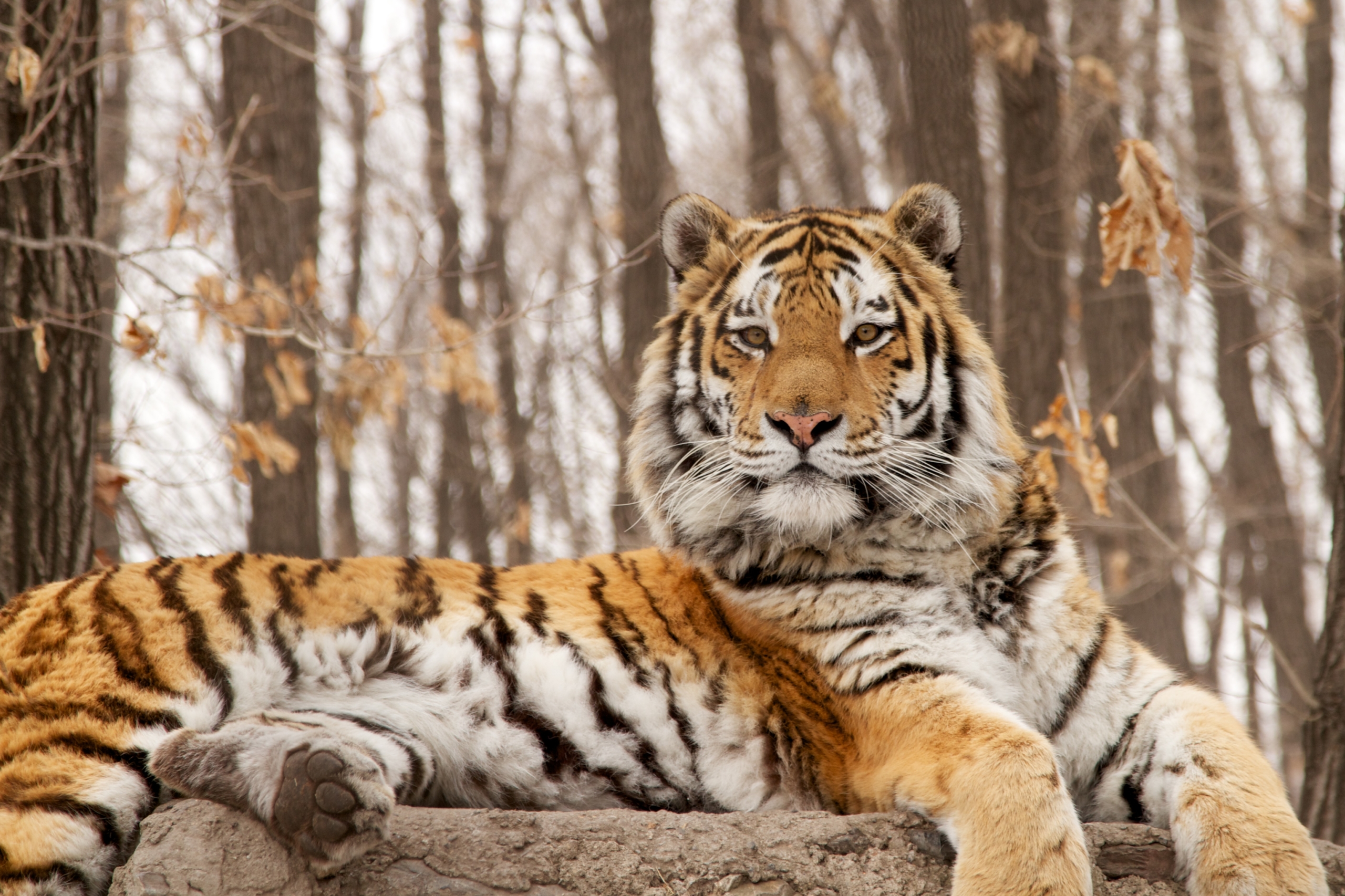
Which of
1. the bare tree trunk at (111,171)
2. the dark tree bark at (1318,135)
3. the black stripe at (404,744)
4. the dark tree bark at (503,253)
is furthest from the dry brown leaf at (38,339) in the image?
the dark tree bark at (503,253)

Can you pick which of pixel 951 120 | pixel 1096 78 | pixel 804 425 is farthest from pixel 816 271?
pixel 1096 78

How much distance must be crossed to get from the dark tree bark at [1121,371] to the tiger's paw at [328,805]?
7.37 meters

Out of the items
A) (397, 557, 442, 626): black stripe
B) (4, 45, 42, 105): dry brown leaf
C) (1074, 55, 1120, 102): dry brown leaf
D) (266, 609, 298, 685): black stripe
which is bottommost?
(266, 609, 298, 685): black stripe

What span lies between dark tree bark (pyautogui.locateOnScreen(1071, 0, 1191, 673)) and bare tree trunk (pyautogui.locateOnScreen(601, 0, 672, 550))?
3145 mm

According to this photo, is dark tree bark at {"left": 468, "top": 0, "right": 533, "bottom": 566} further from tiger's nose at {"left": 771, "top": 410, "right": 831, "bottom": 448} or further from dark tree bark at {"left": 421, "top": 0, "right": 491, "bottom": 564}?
tiger's nose at {"left": 771, "top": 410, "right": 831, "bottom": 448}

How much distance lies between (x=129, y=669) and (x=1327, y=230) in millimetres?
11233

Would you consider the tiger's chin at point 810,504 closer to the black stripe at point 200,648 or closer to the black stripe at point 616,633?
the black stripe at point 616,633

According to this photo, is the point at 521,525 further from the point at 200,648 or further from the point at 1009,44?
the point at 200,648

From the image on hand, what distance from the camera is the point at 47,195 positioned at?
445 centimetres

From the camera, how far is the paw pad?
2627 millimetres

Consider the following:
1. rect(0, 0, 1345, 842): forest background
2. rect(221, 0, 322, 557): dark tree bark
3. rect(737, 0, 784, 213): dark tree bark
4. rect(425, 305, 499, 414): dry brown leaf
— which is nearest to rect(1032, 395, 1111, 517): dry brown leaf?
rect(0, 0, 1345, 842): forest background

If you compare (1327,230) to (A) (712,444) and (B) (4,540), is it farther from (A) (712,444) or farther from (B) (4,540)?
(B) (4,540)

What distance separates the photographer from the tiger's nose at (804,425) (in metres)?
3.23

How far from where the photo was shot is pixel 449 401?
1509 cm
